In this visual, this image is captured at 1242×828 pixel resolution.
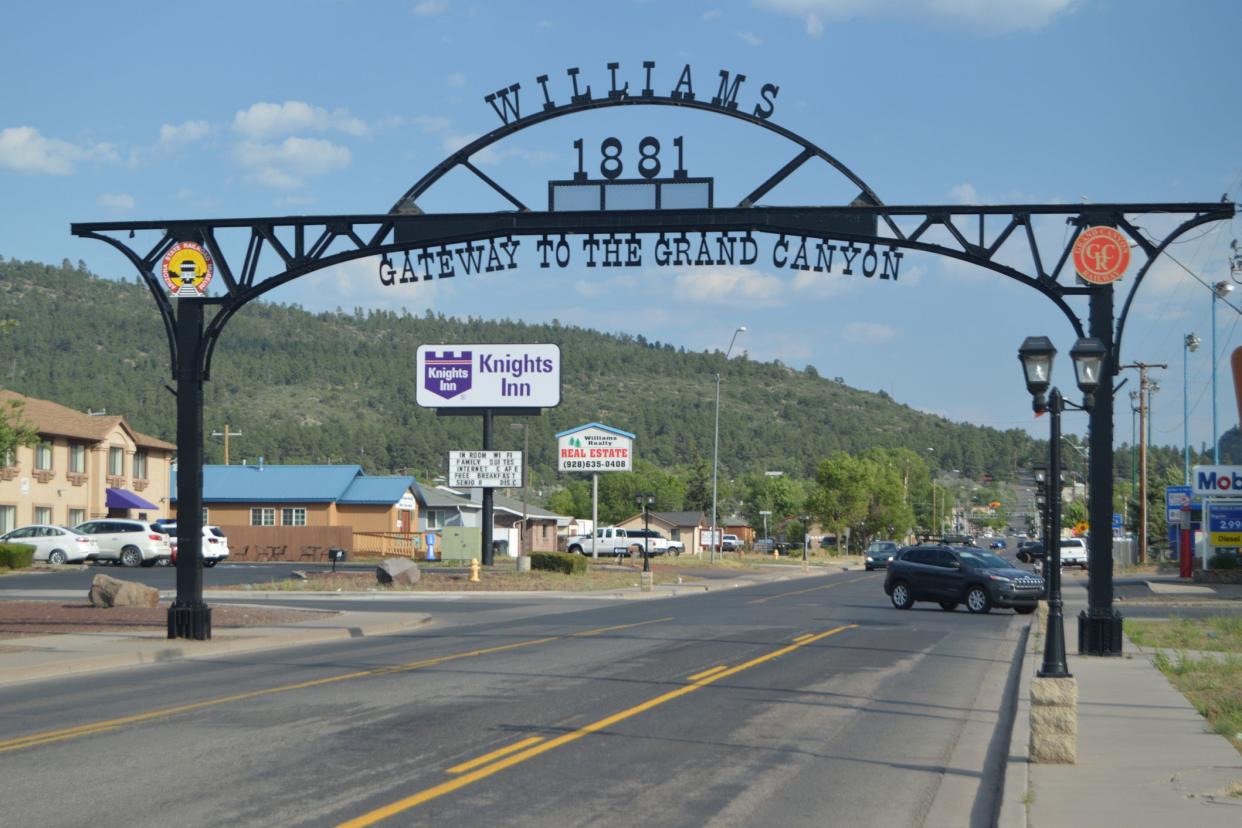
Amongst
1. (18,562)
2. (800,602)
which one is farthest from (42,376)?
(800,602)

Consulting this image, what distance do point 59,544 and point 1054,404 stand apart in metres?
47.1

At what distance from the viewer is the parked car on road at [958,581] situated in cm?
3334

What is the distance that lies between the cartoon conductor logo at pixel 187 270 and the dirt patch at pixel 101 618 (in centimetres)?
612

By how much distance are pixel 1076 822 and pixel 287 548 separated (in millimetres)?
62563

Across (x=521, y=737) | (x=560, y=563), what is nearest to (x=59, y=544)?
(x=560, y=563)

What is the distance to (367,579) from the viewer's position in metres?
44.3

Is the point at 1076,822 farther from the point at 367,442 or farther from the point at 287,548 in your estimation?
the point at 367,442

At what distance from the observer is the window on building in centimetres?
6650

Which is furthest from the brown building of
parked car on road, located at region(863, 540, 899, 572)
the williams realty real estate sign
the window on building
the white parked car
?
the white parked car

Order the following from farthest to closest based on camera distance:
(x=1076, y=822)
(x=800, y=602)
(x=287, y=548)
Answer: (x=287, y=548) < (x=800, y=602) < (x=1076, y=822)

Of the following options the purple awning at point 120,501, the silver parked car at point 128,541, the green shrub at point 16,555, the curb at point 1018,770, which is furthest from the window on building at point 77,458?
the curb at point 1018,770

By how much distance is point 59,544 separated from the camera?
173 feet

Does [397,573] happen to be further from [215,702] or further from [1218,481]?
[1218,481]

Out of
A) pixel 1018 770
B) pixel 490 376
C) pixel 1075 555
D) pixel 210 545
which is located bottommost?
pixel 1075 555
